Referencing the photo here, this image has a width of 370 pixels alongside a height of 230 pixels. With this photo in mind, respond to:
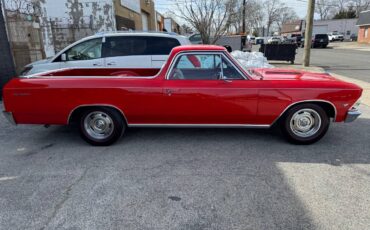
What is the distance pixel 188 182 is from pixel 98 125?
2001 mm

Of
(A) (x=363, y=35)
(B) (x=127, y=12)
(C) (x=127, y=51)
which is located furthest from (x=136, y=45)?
(A) (x=363, y=35)

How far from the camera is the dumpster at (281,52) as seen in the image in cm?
1677

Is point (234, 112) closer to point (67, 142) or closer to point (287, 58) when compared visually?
point (67, 142)

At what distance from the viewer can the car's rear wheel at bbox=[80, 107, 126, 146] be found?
4.61m

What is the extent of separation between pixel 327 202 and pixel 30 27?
36.3ft

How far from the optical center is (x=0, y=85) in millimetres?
8375

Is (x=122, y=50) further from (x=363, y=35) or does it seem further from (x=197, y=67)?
(x=363, y=35)

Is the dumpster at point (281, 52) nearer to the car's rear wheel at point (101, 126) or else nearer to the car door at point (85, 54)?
the car door at point (85, 54)

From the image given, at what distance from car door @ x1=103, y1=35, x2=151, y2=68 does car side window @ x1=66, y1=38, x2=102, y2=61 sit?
0.23 metres

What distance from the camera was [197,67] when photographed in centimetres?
464

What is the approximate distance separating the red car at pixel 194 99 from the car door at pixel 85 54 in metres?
3.20

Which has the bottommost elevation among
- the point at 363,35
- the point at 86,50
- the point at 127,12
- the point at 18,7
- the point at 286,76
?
the point at 286,76

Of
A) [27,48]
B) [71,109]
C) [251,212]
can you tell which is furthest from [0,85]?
[251,212]

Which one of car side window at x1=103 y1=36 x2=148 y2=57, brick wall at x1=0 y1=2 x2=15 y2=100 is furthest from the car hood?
brick wall at x1=0 y1=2 x2=15 y2=100
